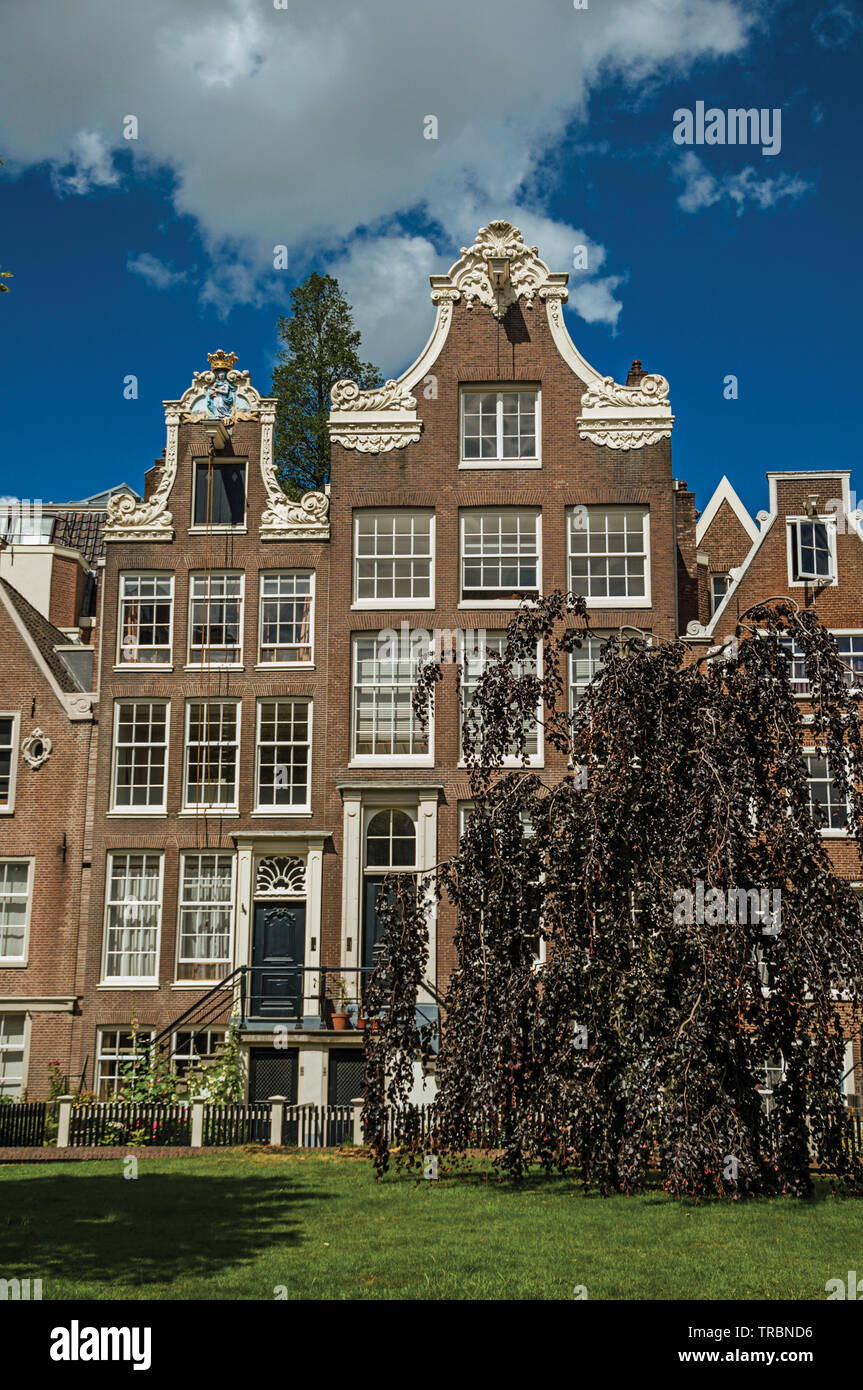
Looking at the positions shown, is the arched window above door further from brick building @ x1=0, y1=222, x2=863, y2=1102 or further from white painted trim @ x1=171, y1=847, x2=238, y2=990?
white painted trim @ x1=171, y1=847, x2=238, y2=990

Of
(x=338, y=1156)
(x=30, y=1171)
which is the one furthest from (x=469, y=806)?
(x=30, y=1171)

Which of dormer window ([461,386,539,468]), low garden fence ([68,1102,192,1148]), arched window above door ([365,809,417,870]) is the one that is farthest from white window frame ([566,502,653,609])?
low garden fence ([68,1102,192,1148])

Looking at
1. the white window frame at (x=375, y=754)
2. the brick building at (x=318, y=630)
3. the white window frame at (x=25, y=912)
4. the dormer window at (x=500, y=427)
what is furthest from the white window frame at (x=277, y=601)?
the white window frame at (x=25, y=912)

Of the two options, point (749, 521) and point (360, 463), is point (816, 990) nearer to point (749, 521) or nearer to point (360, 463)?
point (360, 463)

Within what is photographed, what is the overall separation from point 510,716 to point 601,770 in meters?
1.73

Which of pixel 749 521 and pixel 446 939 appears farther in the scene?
pixel 749 521

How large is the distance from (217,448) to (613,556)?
32.5 ft

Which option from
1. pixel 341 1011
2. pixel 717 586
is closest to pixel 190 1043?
pixel 341 1011

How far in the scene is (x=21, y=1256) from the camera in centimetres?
1323

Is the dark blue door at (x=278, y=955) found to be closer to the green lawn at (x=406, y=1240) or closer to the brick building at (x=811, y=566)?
the green lawn at (x=406, y=1240)

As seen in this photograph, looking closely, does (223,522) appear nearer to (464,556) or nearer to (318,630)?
(318,630)

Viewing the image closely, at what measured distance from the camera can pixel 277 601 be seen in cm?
3216

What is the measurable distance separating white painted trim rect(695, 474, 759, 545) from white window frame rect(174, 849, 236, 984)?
20076 mm

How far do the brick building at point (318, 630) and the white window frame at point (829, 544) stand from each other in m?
0.96
